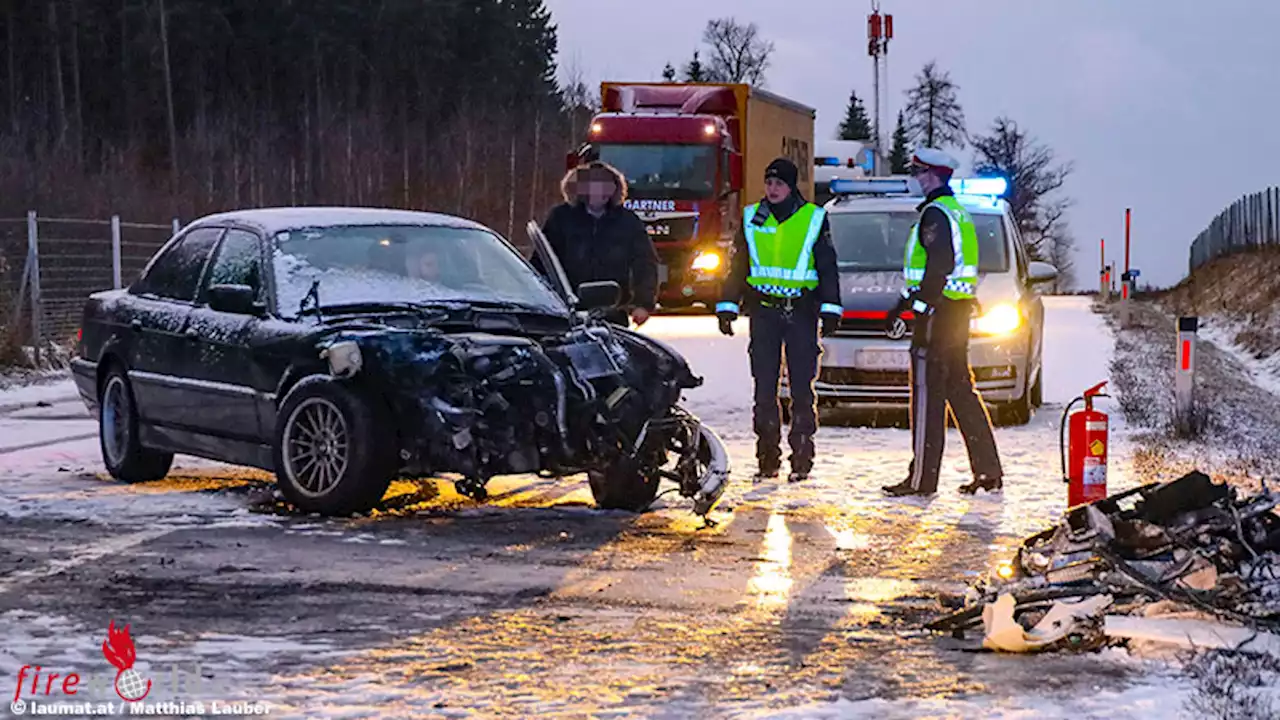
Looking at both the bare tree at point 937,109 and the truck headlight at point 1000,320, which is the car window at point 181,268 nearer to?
the truck headlight at point 1000,320

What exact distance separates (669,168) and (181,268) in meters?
16.6

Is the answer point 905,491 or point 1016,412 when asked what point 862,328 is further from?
point 905,491

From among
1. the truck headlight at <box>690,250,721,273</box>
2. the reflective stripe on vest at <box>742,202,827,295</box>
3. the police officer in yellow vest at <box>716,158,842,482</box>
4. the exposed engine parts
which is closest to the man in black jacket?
the police officer in yellow vest at <box>716,158,842,482</box>

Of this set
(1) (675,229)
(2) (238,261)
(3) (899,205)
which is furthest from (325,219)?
(1) (675,229)

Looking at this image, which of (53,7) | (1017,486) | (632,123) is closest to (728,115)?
(632,123)

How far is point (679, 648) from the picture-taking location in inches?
227

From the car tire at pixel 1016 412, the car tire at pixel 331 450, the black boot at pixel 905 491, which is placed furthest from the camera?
the car tire at pixel 1016 412

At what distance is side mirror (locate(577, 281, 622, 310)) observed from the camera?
9.58m

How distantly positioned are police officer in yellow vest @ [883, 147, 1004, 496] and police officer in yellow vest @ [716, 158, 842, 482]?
0.57m

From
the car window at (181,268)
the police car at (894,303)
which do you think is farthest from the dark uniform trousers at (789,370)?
the car window at (181,268)

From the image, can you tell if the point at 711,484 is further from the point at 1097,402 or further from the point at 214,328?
the point at 1097,402

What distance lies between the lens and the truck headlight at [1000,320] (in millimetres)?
13133

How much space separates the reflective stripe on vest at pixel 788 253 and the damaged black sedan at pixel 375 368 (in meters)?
1.20

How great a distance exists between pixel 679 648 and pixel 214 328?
4.33 metres
